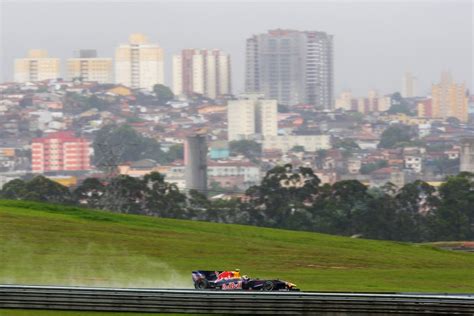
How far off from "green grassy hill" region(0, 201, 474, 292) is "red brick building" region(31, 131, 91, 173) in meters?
131

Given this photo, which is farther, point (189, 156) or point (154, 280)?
point (189, 156)

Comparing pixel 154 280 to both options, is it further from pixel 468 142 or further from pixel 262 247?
pixel 468 142

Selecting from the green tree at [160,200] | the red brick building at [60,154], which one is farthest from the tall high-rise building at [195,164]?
the red brick building at [60,154]

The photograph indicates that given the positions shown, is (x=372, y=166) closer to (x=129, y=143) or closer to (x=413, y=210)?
(x=129, y=143)

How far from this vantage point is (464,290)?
35406 mm

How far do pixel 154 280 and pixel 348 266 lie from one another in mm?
10017

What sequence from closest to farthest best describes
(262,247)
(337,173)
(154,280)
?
(154,280) < (262,247) < (337,173)

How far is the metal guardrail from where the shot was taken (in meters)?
23.5

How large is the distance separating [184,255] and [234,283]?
16.2m

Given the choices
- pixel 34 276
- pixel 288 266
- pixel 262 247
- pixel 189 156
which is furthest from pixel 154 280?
pixel 189 156

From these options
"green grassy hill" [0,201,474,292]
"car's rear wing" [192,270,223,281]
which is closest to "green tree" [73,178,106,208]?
"green grassy hill" [0,201,474,292]

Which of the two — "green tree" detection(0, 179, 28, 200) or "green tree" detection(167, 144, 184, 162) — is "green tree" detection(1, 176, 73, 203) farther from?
"green tree" detection(167, 144, 184, 162)

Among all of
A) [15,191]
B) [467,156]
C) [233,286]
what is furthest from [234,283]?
[467,156]

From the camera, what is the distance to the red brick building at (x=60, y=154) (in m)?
186
